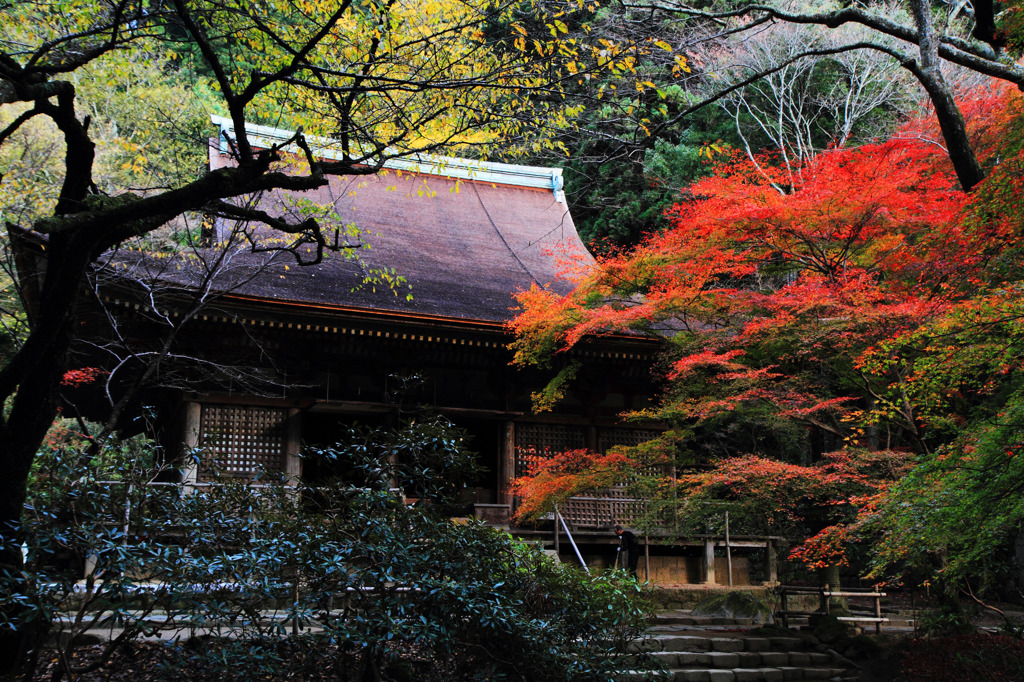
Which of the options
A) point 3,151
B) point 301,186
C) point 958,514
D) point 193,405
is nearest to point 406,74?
point 301,186

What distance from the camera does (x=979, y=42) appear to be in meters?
7.70

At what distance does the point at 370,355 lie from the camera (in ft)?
34.7

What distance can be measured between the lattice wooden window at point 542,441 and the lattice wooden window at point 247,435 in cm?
335

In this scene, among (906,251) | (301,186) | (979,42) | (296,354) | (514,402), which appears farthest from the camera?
(514,402)

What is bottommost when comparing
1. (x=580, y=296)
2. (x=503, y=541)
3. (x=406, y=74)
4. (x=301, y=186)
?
(x=503, y=541)

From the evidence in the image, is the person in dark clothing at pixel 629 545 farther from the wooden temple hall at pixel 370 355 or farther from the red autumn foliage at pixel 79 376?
the red autumn foliage at pixel 79 376

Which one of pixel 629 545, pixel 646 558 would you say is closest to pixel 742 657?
pixel 629 545

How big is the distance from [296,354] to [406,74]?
210 inches

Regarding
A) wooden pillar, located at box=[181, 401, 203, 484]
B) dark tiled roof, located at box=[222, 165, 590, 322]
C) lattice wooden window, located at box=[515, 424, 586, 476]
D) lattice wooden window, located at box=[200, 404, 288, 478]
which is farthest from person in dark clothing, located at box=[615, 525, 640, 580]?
wooden pillar, located at box=[181, 401, 203, 484]

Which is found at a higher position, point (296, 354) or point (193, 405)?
point (296, 354)

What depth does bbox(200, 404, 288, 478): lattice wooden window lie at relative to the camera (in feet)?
32.7

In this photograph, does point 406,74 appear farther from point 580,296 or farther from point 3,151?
point 3,151

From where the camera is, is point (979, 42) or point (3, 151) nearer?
point (979, 42)

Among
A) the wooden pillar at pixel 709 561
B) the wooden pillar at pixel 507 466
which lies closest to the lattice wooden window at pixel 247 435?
the wooden pillar at pixel 507 466
